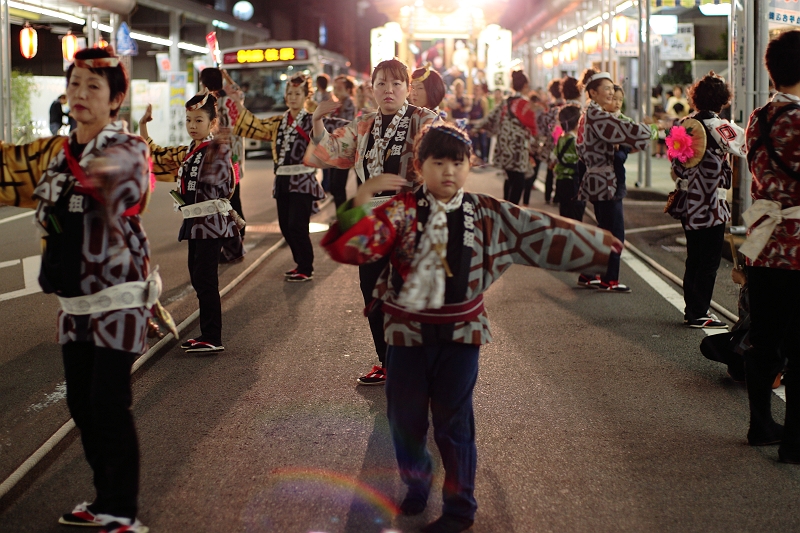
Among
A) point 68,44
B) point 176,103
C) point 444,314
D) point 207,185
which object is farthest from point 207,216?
point 176,103

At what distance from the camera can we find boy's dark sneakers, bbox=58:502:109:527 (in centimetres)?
359

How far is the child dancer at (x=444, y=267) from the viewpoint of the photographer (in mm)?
3447

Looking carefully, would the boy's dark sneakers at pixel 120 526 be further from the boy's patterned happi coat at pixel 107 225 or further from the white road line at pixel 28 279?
the white road line at pixel 28 279

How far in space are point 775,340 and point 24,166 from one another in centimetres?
342

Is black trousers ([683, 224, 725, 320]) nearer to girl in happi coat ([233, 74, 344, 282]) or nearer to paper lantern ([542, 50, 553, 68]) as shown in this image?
girl in happi coat ([233, 74, 344, 282])

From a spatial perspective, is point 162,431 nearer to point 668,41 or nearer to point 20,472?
point 20,472

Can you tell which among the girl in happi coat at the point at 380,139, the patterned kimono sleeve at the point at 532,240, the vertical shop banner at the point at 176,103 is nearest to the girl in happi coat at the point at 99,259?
the patterned kimono sleeve at the point at 532,240

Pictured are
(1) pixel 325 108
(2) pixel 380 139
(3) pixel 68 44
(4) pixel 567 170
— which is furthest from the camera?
(3) pixel 68 44

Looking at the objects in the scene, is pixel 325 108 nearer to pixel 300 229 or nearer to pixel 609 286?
pixel 300 229

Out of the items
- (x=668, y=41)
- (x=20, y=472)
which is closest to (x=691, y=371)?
(x=20, y=472)

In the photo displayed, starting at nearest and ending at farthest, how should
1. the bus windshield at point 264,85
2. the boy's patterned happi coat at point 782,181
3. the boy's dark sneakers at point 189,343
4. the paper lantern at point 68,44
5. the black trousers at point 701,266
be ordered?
the boy's patterned happi coat at point 782,181, the boy's dark sneakers at point 189,343, the black trousers at point 701,266, the paper lantern at point 68,44, the bus windshield at point 264,85

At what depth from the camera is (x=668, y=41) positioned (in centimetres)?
2467

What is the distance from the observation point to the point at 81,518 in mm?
3617

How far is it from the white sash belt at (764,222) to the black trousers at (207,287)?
363 centimetres
